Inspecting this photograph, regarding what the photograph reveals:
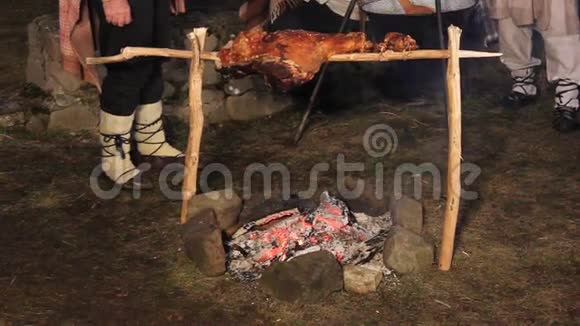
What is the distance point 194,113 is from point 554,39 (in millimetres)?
3531

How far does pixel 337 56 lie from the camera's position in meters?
4.47

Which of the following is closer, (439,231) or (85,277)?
(85,277)

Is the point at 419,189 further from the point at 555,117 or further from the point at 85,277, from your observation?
the point at 85,277

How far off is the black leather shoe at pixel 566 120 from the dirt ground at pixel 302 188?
0.10 m

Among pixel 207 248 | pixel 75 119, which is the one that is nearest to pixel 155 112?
pixel 75 119

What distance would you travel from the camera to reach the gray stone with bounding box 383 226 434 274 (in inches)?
182

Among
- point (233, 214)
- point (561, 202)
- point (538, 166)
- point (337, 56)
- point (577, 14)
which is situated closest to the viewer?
point (337, 56)

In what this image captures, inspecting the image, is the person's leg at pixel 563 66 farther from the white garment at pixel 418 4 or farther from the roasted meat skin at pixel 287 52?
the roasted meat skin at pixel 287 52

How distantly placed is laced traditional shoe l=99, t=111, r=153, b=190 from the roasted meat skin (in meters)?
1.37

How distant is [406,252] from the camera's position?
464 centimetres

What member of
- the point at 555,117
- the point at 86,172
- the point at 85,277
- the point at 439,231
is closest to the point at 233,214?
the point at 85,277

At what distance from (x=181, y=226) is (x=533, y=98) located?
3.91 meters

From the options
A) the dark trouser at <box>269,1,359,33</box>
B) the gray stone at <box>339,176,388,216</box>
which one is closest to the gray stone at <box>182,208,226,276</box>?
the gray stone at <box>339,176,388,216</box>

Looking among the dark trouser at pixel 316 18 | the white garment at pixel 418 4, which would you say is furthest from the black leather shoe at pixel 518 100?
the white garment at pixel 418 4
